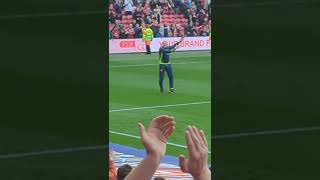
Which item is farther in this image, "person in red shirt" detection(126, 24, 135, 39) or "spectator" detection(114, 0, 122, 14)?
"spectator" detection(114, 0, 122, 14)

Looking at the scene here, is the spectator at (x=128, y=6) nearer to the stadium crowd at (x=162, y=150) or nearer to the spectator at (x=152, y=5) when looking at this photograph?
the spectator at (x=152, y=5)

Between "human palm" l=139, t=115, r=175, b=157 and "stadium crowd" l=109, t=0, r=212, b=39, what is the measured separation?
19.4 metres

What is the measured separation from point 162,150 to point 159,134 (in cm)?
9

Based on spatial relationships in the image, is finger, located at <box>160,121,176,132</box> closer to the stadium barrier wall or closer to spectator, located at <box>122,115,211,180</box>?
spectator, located at <box>122,115,211,180</box>

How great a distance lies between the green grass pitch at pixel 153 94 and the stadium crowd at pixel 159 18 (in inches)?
29.9

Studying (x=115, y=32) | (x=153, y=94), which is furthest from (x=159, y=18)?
(x=153, y=94)

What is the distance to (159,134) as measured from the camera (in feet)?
11.7

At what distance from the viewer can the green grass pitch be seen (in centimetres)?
1332
